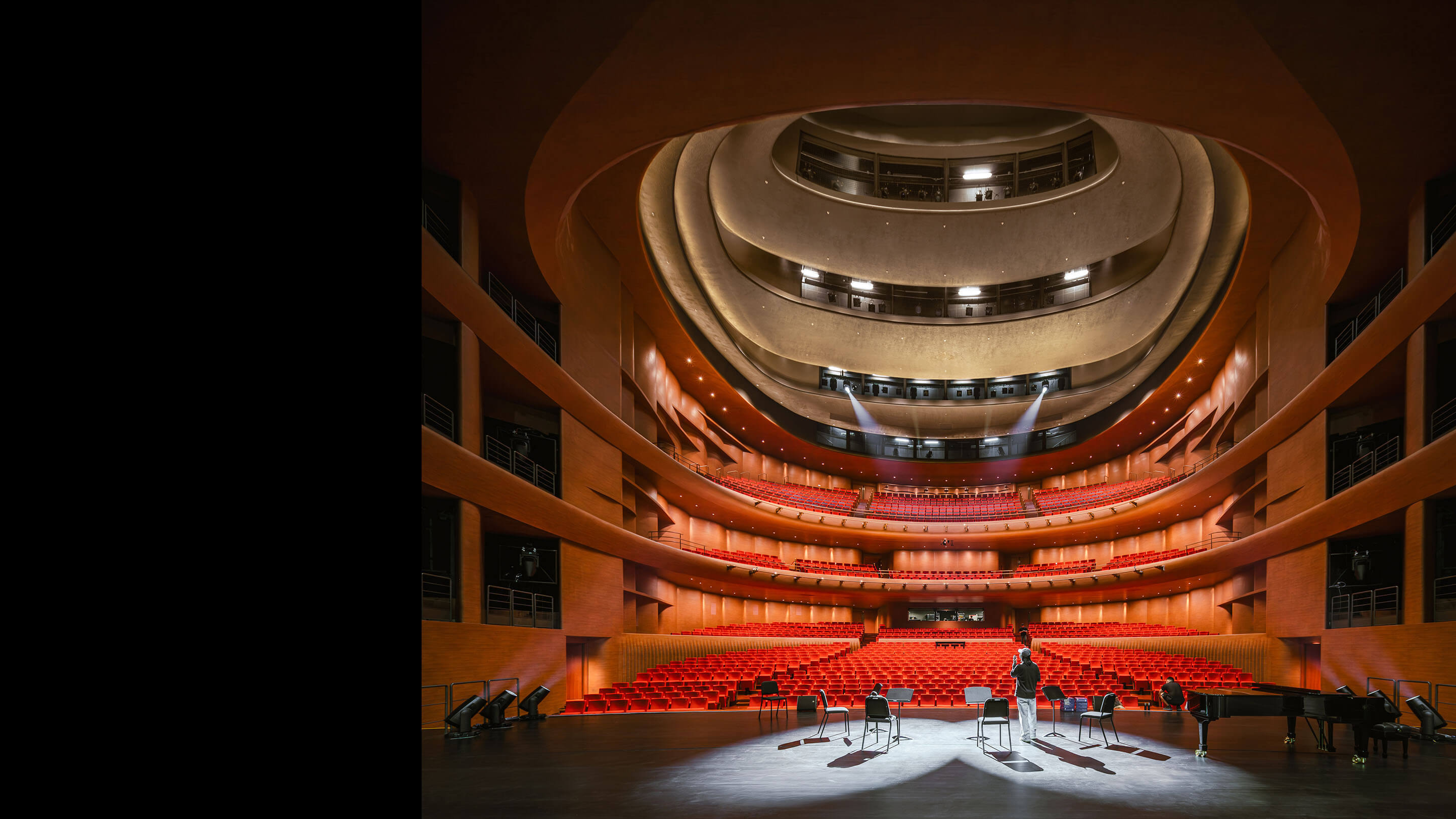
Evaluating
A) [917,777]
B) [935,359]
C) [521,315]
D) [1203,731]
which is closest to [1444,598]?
[1203,731]

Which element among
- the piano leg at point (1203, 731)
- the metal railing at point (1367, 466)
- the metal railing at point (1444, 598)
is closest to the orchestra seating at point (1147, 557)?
the metal railing at point (1367, 466)

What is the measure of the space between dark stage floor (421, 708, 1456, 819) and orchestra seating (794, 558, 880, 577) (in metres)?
23.4

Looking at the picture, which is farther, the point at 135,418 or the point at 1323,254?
the point at 1323,254

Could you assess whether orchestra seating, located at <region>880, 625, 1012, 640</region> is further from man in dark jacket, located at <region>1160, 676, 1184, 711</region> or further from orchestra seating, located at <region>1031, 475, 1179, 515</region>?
man in dark jacket, located at <region>1160, 676, 1184, 711</region>

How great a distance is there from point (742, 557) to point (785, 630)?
3358mm

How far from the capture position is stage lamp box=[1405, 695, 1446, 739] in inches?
414

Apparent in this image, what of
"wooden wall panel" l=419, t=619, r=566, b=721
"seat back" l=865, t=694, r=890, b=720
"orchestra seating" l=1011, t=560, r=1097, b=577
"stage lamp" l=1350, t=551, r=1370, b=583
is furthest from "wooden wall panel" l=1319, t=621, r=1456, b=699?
"orchestra seating" l=1011, t=560, r=1097, b=577

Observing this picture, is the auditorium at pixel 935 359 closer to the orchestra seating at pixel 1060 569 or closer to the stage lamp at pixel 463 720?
the stage lamp at pixel 463 720

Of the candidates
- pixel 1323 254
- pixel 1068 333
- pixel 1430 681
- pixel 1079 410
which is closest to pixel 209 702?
pixel 1430 681

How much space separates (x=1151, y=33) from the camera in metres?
12.3

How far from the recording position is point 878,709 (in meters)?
9.38

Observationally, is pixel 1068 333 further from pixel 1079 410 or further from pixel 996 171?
pixel 996 171

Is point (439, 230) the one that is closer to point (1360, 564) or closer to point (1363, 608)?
point (1360, 564)

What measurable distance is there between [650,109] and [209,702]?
43.3 feet
